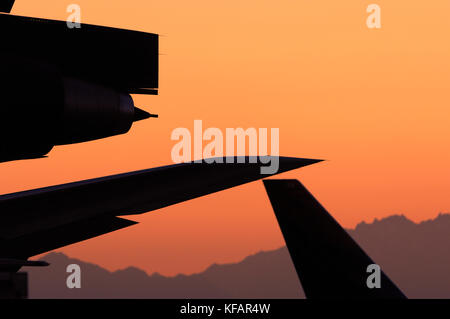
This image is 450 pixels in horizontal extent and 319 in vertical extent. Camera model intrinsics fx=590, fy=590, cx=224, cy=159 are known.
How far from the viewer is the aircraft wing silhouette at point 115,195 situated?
13164mm

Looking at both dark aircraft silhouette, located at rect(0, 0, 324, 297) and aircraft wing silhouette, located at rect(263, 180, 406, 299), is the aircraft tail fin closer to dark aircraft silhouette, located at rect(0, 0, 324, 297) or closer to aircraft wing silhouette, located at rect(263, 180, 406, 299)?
dark aircraft silhouette, located at rect(0, 0, 324, 297)

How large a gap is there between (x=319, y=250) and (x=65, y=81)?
41.7 ft

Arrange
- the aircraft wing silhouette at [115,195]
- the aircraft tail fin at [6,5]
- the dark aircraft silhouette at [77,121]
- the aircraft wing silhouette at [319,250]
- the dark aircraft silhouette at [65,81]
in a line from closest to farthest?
the aircraft tail fin at [6,5] < the dark aircraft silhouette at [65,81] < the dark aircraft silhouette at [77,121] < the aircraft wing silhouette at [115,195] < the aircraft wing silhouette at [319,250]

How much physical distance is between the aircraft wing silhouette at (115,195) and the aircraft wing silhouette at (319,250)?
8891 mm

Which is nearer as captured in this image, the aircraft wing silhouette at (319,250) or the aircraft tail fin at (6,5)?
the aircraft tail fin at (6,5)

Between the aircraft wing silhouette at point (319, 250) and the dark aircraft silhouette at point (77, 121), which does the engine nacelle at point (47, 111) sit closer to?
the dark aircraft silhouette at point (77, 121)

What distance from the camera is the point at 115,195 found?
1359 cm

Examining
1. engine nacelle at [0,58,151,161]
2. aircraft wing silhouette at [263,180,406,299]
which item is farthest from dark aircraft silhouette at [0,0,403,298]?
aircraft wing silhouette at [263,180,406,299]

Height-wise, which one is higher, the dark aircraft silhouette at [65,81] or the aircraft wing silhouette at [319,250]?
the dark aircraft silhouette at [65,81]

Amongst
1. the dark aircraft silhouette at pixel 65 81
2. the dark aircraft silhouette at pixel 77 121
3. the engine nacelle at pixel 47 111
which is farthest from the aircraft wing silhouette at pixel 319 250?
the engine nacelle at pixel 47 111

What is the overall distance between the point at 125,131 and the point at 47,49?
2380 millimetres

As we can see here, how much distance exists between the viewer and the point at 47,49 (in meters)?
12.5

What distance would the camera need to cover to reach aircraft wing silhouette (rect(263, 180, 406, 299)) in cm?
2131
